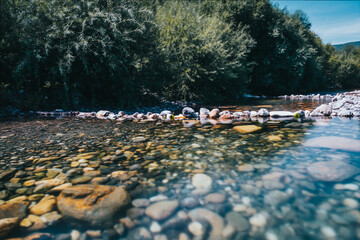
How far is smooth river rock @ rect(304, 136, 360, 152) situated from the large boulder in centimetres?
269

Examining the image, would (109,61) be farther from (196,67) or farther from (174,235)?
(174,235)

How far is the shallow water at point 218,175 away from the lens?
1.39m

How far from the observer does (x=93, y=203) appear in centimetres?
163

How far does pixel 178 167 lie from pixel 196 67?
28.7ft

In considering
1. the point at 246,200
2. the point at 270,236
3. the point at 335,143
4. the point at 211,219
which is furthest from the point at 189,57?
the point at 270,236

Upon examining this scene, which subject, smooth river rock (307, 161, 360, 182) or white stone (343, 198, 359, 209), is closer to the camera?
white stone (343, 198, 359, 209)

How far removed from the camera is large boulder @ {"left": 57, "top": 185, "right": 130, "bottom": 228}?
1498 mm

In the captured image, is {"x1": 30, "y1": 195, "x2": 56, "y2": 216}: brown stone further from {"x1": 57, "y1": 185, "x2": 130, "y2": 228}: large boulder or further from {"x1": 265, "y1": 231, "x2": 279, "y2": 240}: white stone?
{"x1": 265, "y1": 231, "x2": 279, "y2": 240}: white stone

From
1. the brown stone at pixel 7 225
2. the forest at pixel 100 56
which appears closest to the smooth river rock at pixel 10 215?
the brown stone at pixel 7 225

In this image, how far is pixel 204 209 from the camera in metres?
1.59

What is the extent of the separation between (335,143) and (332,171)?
3.96ft

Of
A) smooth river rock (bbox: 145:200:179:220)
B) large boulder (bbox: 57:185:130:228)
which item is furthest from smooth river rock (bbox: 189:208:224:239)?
large boulder (bbox: 57:185:130:228)

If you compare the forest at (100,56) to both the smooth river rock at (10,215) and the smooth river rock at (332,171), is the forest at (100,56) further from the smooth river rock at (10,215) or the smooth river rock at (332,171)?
the smooth river rock at (332,171)

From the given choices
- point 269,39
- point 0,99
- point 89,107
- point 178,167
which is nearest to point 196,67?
point 89,107
